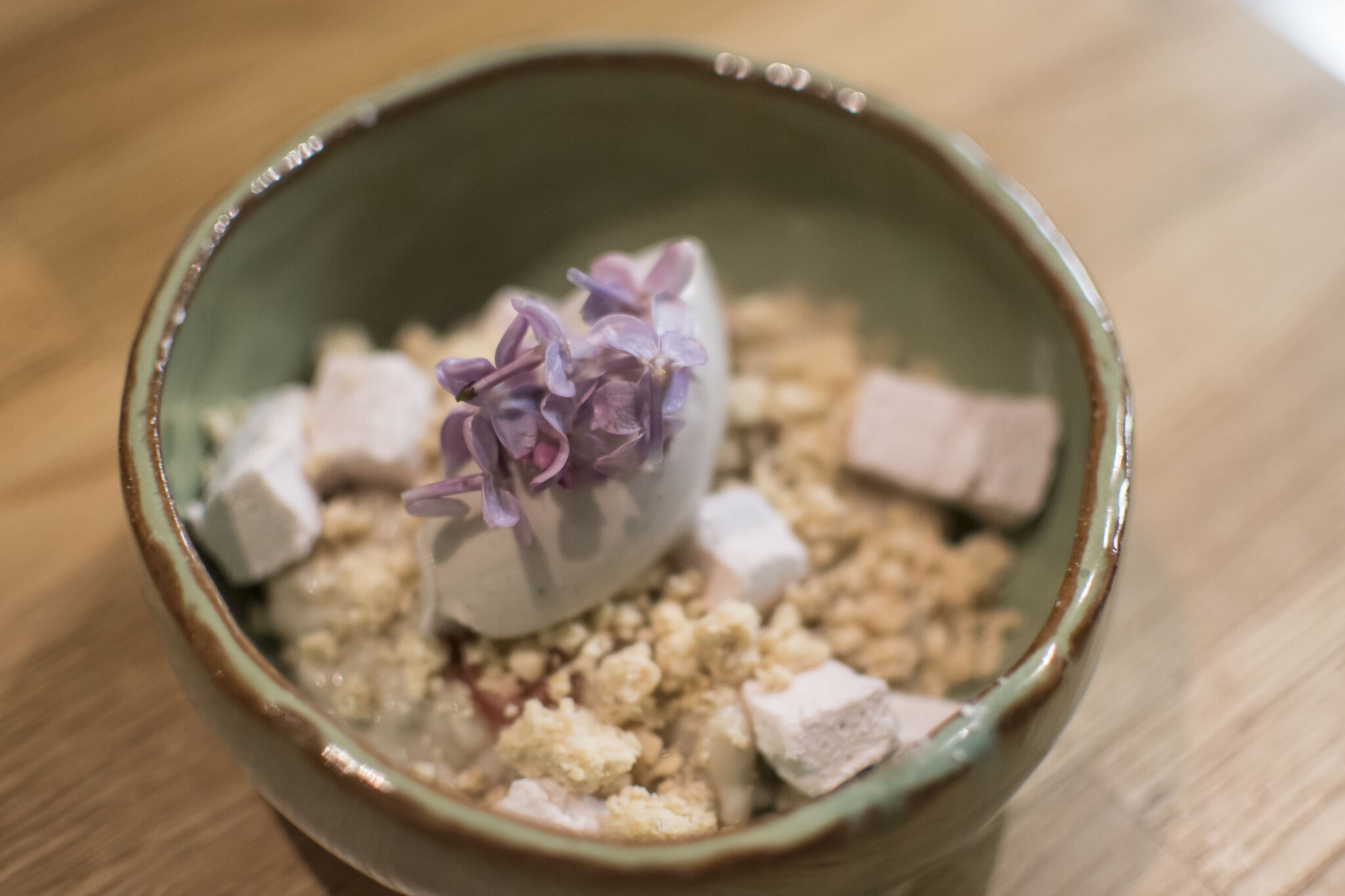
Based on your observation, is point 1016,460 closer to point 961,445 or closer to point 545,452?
point 961,445

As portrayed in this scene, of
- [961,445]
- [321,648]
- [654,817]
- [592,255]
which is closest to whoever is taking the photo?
[654,817]

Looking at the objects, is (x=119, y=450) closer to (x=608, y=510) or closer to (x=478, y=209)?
(x=608, y=510)

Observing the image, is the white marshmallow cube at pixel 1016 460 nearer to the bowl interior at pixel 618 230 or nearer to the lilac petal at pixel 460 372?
the bowl interior at pixel 618 230

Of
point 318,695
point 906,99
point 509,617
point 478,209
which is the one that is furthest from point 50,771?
point 906,99

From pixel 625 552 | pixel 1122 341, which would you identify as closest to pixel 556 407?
pixel 625 552

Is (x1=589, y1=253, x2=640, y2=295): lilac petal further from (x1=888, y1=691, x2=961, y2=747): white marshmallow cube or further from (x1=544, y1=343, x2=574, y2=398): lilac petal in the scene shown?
(x1=888, y1=691, x2=961, y2=747): white marshmallow cube

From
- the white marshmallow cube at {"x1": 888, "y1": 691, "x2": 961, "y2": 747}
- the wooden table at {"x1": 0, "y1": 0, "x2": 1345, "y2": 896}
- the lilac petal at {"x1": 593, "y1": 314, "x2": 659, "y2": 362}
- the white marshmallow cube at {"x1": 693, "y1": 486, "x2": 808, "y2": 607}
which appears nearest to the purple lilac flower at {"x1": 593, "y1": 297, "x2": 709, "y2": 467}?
the lilac petal at {"x1": 593, "y1": 314, "x2": 659, "y2": 362}

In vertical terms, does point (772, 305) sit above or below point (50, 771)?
above
